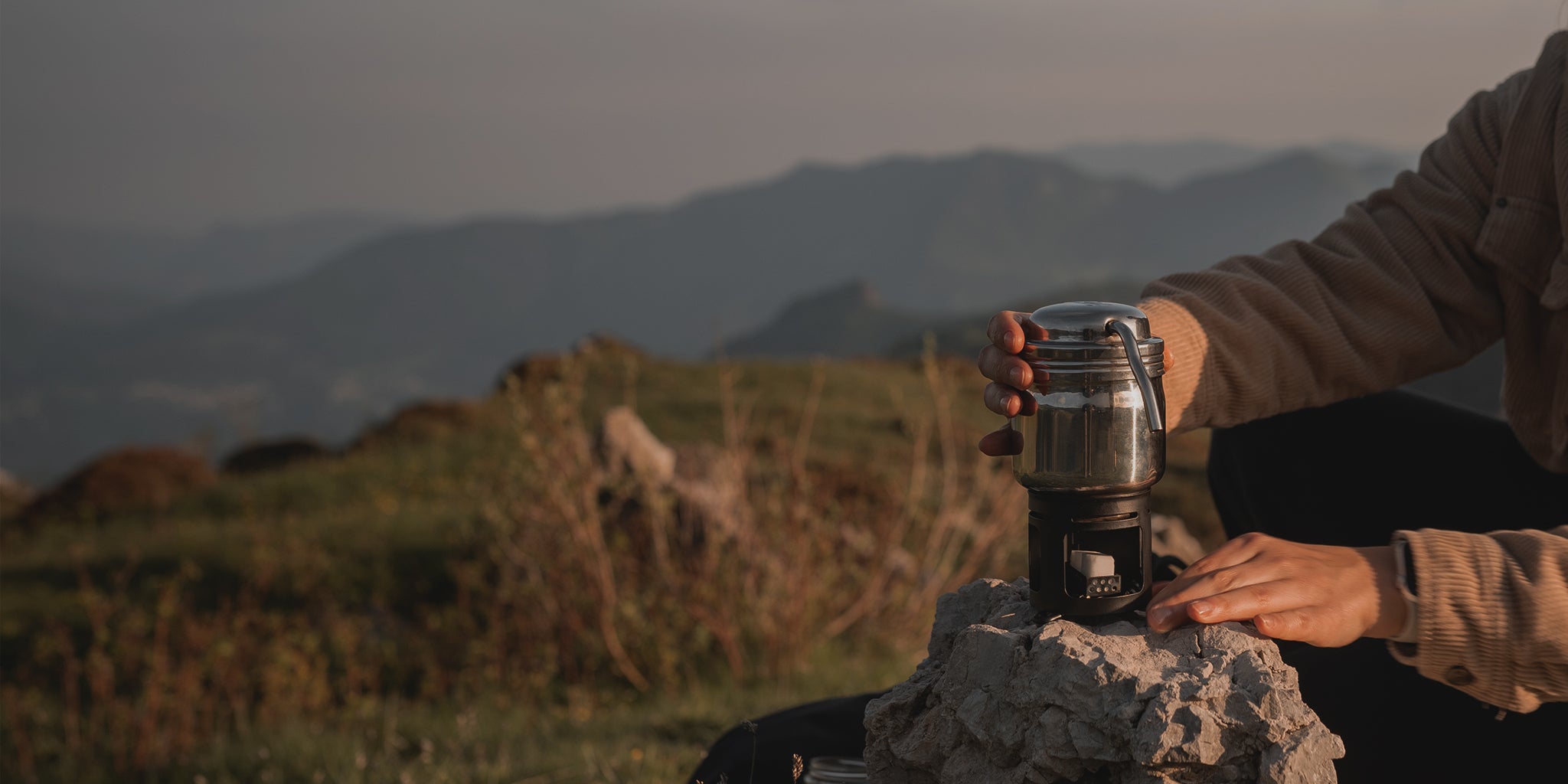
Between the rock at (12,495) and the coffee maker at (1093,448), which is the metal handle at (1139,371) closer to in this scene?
the coffee maker at (1093,448)

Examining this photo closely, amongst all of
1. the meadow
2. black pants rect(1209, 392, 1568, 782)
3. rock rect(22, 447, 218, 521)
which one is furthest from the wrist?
rock rect(22, 447, 218, 521)

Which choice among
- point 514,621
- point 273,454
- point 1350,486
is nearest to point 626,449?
point 514,621

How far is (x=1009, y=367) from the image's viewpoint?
1.73 meters

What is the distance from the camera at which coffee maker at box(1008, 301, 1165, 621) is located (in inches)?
65.5

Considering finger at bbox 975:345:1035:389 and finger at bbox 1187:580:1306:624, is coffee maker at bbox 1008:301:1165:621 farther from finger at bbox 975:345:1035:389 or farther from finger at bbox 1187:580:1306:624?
finger at bbox 1187:580:1306:624

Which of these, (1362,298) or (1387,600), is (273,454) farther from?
(1387,600)

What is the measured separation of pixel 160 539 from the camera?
30.7 feet

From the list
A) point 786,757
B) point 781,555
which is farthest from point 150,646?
point 786,757

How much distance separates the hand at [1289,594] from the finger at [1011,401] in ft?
1.25

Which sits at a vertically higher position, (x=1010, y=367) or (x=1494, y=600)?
(x=1010, y=367)

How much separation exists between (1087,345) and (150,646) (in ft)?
24.5

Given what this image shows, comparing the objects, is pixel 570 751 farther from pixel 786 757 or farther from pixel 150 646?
pixel 150 646

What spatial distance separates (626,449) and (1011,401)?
575cm

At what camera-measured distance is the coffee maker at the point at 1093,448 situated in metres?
1.66
